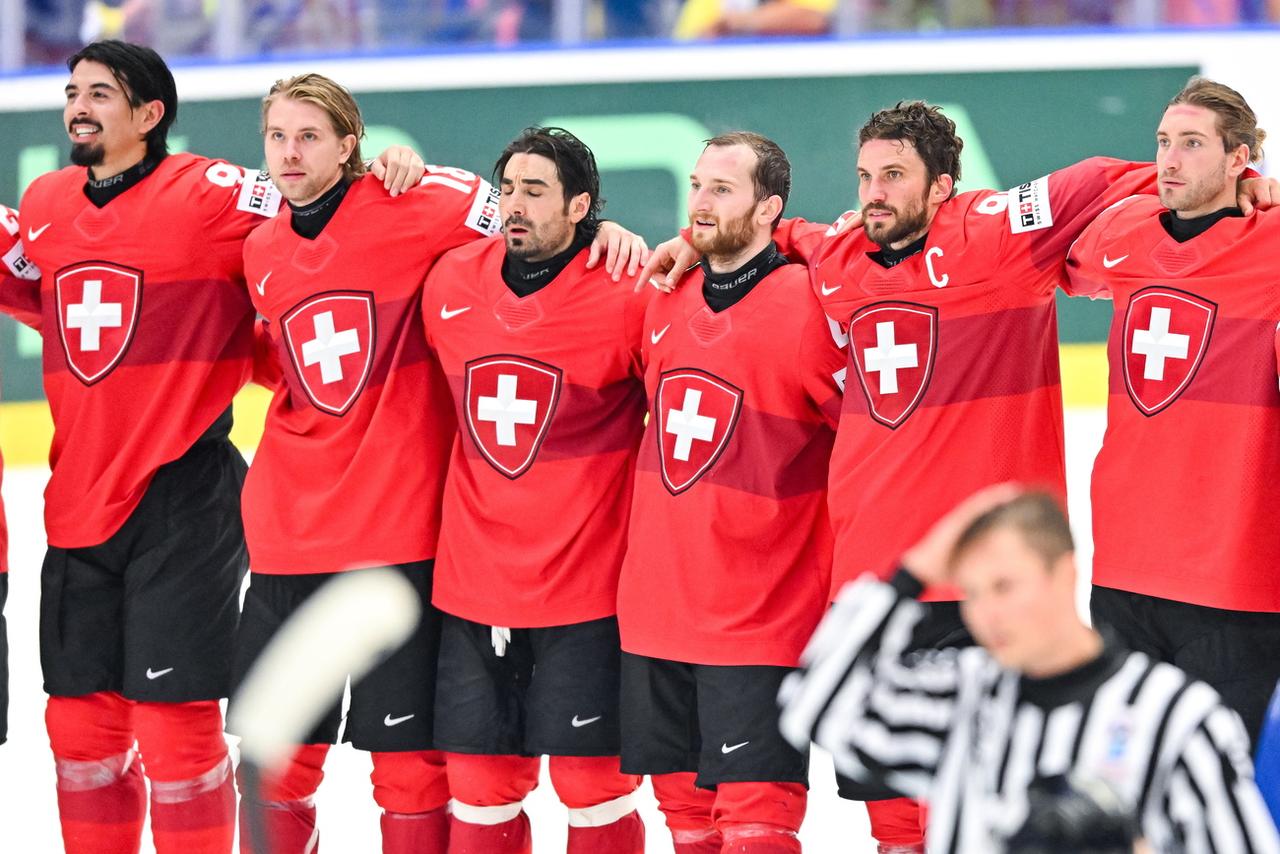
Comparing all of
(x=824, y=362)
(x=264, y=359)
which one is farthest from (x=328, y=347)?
(x=824, y=362)

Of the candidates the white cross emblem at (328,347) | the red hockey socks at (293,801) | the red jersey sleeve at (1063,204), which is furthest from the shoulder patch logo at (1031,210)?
the red hockey socks at (293,801)

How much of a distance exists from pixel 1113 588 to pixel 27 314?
264 centimetres

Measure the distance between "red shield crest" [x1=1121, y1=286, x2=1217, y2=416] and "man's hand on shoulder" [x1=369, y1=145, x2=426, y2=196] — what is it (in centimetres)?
162

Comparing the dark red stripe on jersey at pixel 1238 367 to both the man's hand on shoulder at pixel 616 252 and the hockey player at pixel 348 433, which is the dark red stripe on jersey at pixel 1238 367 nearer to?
the man's hand on shoulder at pixel 616 252

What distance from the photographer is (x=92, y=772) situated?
441cm

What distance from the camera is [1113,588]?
147 inches

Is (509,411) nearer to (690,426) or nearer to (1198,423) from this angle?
(690,426)

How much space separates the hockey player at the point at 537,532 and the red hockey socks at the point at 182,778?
2.23 ft

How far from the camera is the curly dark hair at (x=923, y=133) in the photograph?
Answer: 3902 mm

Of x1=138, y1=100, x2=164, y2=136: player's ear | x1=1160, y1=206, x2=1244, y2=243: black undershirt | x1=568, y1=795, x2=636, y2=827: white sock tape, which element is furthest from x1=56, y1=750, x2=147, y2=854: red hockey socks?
x1=1160, y1=206, x2=1244, y2=243: black undershirt

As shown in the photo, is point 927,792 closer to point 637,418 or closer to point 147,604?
point 637,418

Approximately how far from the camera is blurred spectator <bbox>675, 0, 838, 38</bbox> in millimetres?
8445

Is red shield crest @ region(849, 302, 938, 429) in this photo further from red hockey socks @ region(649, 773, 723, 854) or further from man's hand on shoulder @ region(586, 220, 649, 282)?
red hockey socks @ region(649, 773, 723, 854)

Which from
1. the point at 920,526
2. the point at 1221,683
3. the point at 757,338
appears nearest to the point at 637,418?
the point at 757,338
